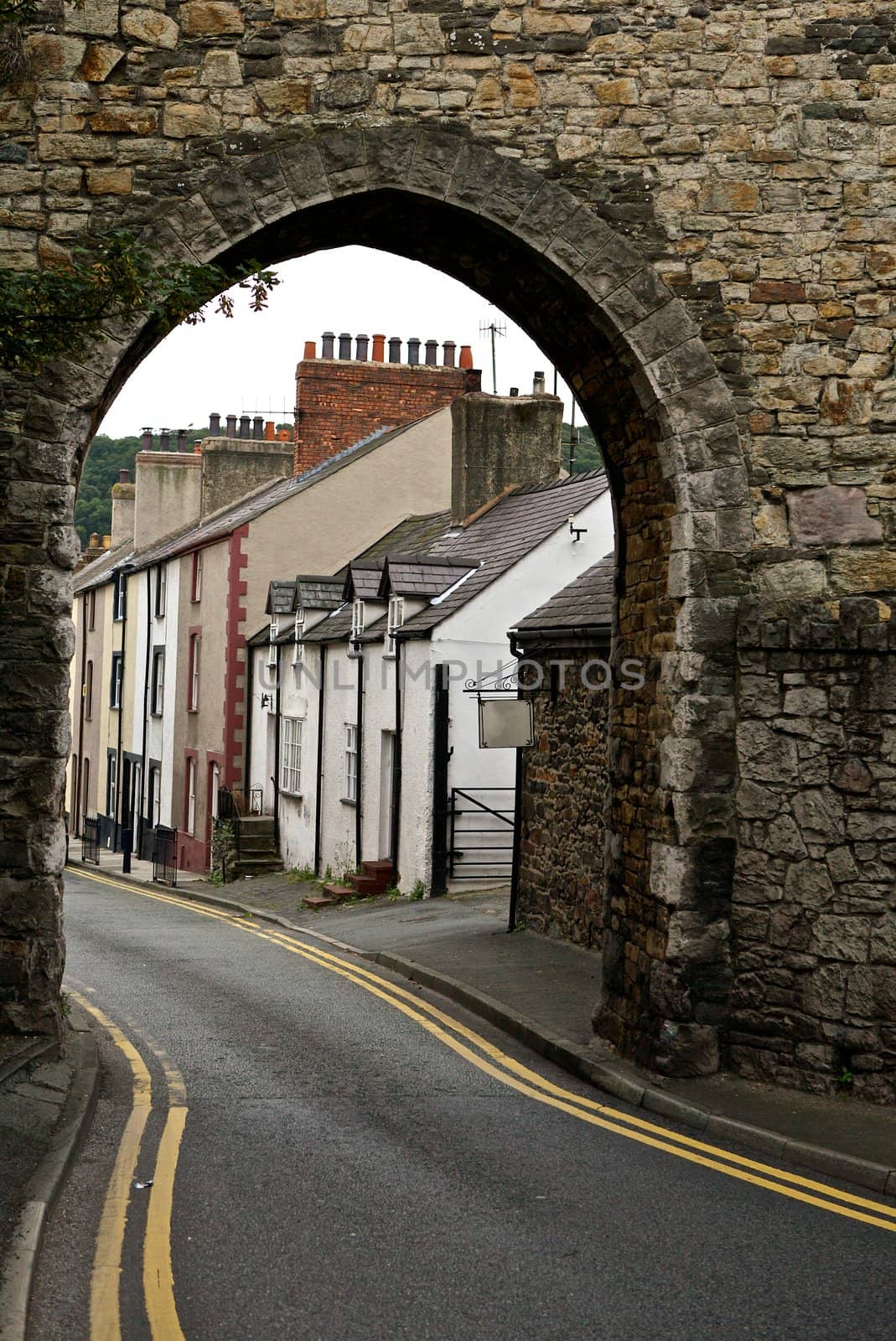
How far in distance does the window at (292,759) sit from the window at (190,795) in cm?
582

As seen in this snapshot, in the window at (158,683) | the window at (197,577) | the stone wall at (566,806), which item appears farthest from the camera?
the window at (158,683)

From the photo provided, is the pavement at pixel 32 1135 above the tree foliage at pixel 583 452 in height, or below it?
below

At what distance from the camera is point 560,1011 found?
11.0 m

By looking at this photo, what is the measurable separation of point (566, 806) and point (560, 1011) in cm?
423

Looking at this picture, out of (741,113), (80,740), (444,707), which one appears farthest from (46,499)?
Result: (80,740)

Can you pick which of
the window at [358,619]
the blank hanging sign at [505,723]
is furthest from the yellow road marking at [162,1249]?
the window at [358,619]

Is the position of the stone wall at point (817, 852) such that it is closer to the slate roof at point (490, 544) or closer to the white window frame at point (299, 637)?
the slate roof at point (490, 544)

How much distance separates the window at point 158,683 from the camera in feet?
115

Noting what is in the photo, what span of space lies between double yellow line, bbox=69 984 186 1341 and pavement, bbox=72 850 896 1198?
2.81 metres

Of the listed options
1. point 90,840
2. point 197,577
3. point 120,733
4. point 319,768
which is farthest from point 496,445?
point 90,840

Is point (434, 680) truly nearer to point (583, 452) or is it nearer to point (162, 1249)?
point (162, 1249)

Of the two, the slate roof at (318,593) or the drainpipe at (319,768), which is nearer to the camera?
the drainpipe at (319,768)

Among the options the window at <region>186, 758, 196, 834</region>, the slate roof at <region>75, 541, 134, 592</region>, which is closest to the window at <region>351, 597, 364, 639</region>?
the window at <region>186, 758, 196, 834</region>

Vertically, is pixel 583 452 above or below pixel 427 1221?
above
